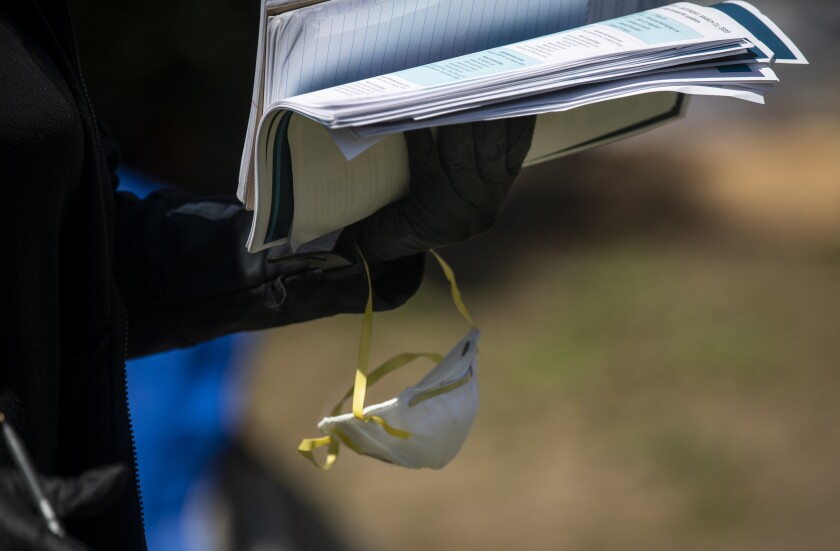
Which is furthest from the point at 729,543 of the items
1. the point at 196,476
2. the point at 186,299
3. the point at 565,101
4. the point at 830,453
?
the point at 565,101

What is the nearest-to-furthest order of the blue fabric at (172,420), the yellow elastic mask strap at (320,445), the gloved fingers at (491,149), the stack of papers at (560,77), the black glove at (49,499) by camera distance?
1. the black glove at (49,499)
2. the stack of papers at (560,77)
3. the gloved fingers at (491,149)
4. the yellow elastic mask strap at (320,445)
5. the blue fabric at (172,420)

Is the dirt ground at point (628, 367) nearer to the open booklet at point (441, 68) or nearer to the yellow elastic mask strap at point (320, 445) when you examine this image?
the yellow elastic mask strap at point (320, 445)

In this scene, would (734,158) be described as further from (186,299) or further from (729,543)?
(186,299)

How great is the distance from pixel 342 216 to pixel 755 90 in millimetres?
340

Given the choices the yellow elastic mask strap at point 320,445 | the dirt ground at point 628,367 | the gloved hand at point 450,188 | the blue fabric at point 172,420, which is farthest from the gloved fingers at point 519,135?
the dirt ground at point 628,367

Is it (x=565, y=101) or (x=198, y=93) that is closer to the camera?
(x=565, y=101)

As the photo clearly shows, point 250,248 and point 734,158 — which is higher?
point 250,248

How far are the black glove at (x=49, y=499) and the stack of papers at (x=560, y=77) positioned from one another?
0.85ft

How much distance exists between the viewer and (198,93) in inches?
138

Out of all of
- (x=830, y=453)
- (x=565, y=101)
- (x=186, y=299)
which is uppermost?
(x=565, y=101)

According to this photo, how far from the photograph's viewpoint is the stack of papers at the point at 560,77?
0.65 meters

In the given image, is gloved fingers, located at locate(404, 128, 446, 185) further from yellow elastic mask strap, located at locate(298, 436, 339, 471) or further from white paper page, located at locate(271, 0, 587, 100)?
yellow elastic mask strap, located at locate(298, 436, 339, 471)

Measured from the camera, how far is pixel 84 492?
0.49m

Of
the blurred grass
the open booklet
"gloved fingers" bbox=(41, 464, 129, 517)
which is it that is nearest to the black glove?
"gloved fingers" bbox=(41, 464, 129, 517)
